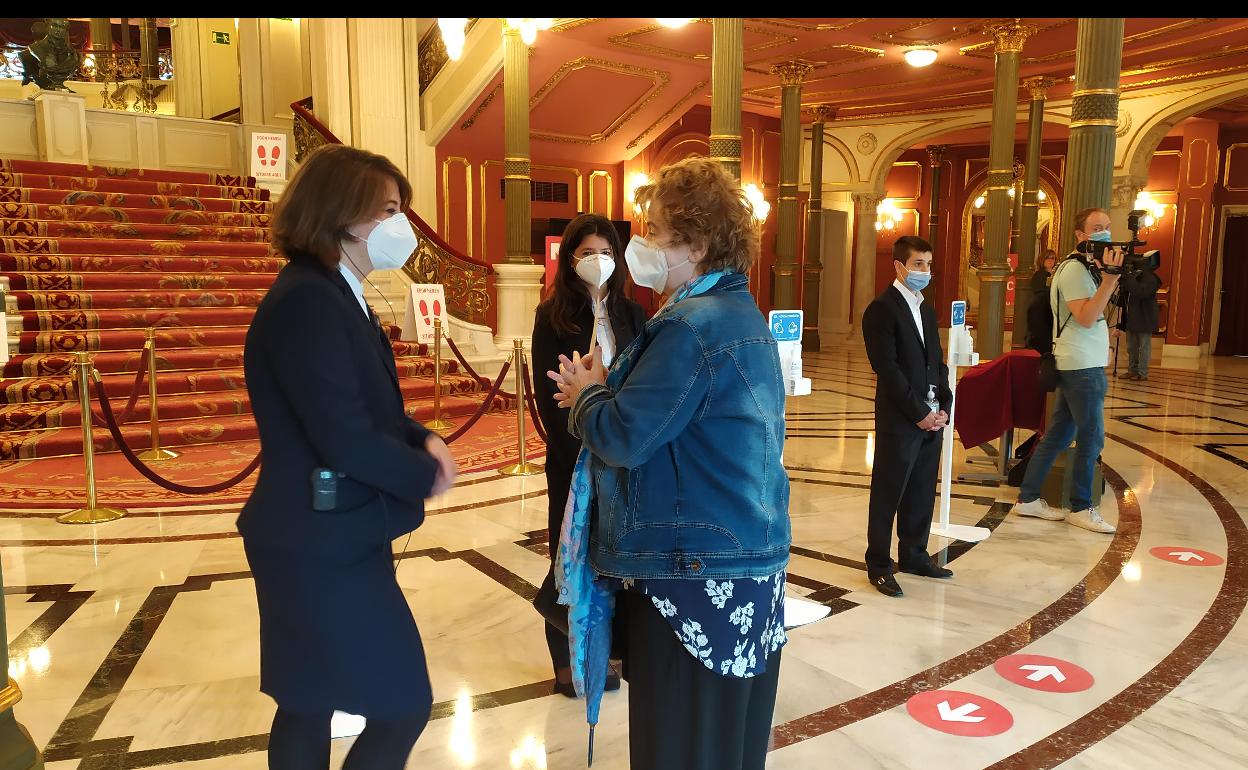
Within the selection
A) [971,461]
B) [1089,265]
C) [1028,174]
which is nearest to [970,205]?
[1028,174]

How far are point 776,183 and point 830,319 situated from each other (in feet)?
9.69

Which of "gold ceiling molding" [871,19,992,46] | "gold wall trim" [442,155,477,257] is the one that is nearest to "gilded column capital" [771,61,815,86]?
"gold ceiling molding" [871,19,992,46]

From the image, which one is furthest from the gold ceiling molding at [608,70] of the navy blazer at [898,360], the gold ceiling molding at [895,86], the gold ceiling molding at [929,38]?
the navy blazer at [898,360]

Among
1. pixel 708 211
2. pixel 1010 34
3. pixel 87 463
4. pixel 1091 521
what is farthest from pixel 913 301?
pixel 1010 34

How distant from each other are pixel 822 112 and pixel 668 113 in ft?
11.8

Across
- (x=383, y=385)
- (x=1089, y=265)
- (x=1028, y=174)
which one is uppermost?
(x=1028, y=174)

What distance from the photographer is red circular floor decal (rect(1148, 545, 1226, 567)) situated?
4289mm

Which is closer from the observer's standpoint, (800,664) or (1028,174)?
(800,664)

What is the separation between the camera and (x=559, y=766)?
2.44 m

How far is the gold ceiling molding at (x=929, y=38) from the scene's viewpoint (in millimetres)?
10594

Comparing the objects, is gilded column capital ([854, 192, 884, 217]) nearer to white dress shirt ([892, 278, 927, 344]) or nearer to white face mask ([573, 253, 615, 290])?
white dress shirt ([892, 278, 927, 344])

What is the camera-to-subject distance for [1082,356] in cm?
461

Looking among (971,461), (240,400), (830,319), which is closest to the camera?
(971,461)

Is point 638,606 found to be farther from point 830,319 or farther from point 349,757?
point 830,319
